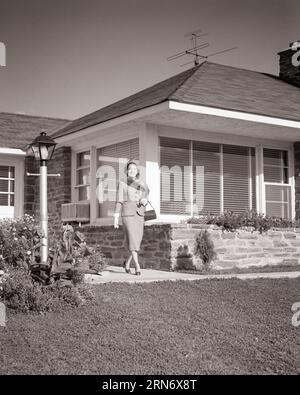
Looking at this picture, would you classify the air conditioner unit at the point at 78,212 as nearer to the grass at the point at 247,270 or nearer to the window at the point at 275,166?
the grass at the point at 247,270

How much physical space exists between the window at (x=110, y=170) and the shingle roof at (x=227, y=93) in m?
0.81

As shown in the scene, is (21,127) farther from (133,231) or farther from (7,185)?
(133,231)

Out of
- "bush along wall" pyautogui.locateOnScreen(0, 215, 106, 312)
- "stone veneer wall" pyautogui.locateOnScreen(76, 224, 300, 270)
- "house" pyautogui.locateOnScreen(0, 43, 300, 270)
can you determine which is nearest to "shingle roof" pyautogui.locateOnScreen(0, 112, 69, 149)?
"house" pyautogui.locateOnScreen(0, 43, 300, 270)

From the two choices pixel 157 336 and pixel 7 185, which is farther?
pixel 7 185

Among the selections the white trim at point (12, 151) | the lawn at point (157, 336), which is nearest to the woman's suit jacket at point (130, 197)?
the lawn at point (157, 336)

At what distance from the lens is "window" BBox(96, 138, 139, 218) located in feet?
42.5

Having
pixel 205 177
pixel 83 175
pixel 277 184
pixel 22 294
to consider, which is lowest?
pixel 22 294

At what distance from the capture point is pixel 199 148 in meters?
12.7

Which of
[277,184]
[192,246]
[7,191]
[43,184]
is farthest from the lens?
[7,191]

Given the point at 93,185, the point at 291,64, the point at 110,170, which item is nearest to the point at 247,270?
the point at 110,170

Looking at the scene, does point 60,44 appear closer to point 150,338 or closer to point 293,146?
point 150,338

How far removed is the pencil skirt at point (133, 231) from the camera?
9.52 meters

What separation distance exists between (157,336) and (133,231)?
3.87 m
